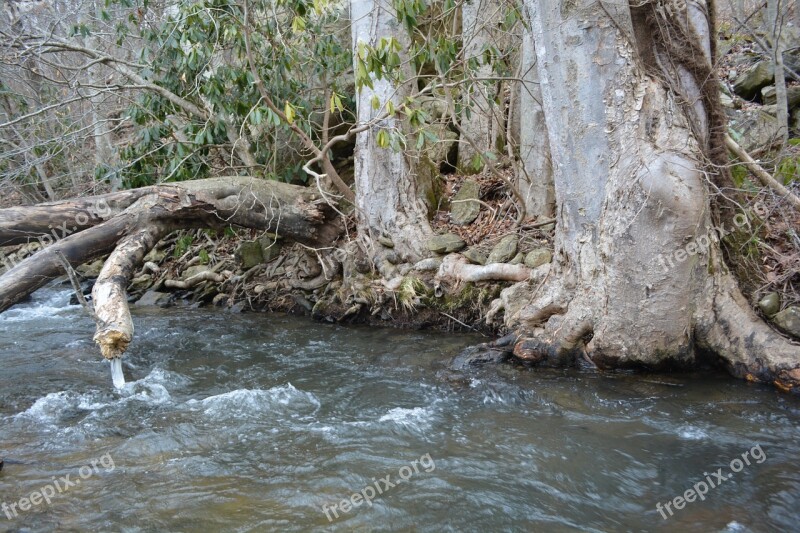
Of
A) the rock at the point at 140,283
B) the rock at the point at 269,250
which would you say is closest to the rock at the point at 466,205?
the rock at the point at 269,250

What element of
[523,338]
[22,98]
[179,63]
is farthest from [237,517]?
[22,98]

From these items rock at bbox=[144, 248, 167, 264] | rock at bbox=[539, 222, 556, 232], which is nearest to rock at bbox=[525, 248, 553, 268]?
rock at bbox=[539, 222, 556, 232]

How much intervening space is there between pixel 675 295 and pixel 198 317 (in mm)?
5961

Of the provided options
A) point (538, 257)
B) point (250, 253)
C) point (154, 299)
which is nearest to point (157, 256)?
point (154, 299)

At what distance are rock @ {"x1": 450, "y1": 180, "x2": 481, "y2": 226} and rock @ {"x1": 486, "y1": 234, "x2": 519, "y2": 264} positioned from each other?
3.35 ft

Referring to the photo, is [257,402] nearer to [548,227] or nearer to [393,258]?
[393,258]

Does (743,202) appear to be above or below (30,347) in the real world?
above

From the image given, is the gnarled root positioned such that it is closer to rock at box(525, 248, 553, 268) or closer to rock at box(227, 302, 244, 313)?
rock at box(525, 248, 553, 268)

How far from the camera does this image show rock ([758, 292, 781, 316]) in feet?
16.2

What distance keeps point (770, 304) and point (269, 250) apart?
6.26m

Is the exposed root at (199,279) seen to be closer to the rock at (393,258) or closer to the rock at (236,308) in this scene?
the rock at (236,308)

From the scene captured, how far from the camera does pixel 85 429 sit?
4.46m

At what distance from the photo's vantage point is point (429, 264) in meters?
6.93

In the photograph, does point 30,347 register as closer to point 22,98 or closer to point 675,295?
point 22,98
